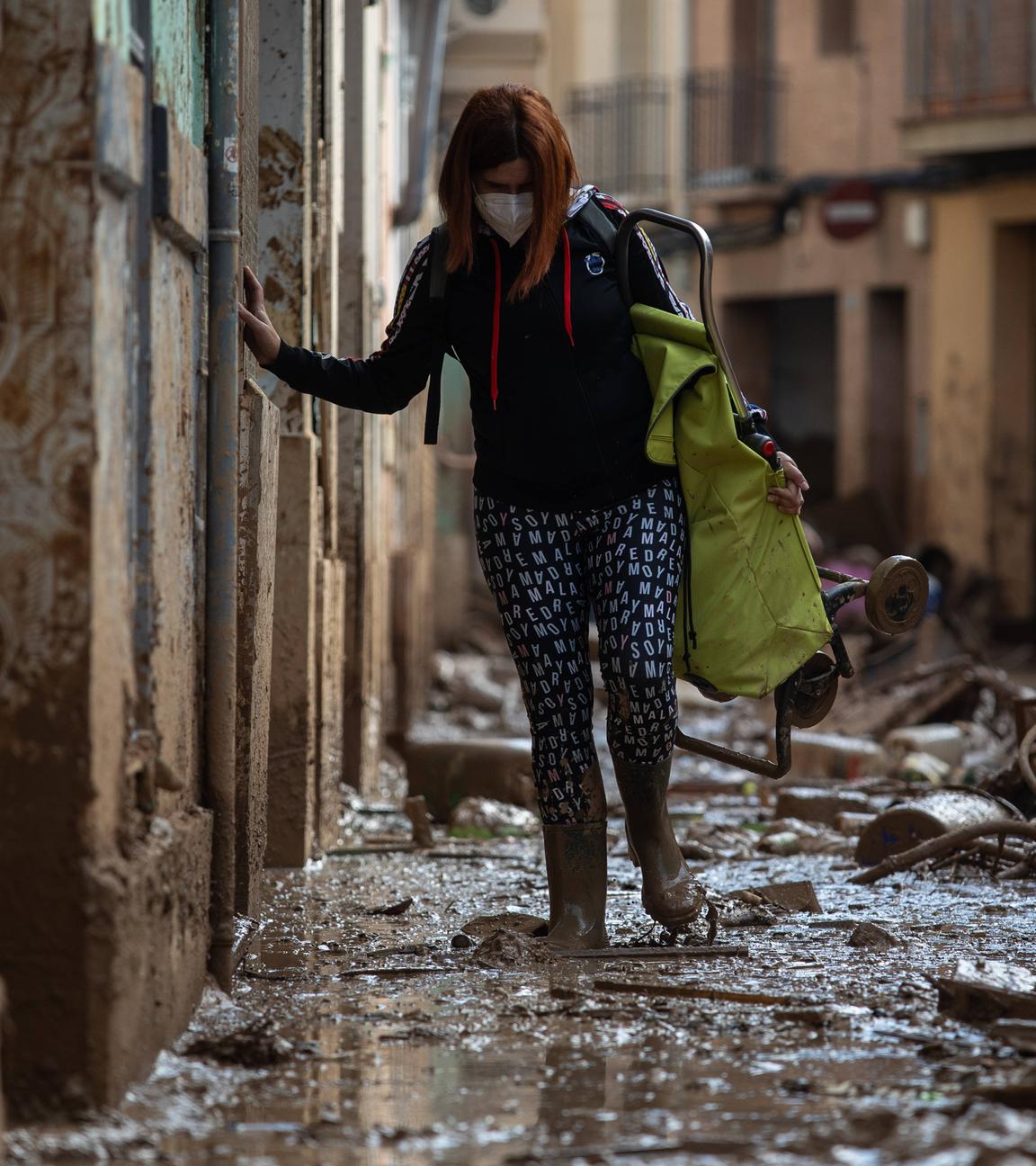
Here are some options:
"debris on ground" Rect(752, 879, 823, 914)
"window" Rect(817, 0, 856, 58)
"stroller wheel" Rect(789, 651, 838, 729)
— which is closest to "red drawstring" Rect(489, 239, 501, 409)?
"stroller wheel" Rect(789, 651, 838, 729)

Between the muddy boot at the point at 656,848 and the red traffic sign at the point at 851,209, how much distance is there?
17.0 metres

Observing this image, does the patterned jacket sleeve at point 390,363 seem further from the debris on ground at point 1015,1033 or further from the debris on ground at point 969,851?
the debris on ground at point 969,851

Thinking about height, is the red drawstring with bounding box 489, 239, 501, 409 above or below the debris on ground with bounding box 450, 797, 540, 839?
above

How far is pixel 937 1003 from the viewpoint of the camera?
3662mm

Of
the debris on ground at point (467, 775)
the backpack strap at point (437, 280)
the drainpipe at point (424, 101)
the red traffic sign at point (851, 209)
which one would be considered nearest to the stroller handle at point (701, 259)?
the backpack strap at point (437, 280)

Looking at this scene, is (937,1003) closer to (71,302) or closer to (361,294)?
(71,302)

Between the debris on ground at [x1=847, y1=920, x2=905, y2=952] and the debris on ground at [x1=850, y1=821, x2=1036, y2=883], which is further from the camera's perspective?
the debris on ground at [x1=850, y1=821, x2=1036, y2=883]

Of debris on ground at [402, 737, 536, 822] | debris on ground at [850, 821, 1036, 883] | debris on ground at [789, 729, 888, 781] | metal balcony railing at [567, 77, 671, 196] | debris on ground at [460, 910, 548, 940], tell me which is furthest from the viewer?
metal balcony railing at [567, 77, 671, 196]

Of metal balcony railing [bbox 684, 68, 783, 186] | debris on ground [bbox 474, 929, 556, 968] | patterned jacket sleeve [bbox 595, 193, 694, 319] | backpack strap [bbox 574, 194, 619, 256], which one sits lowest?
debris on ground [bbox 474, 929, 556, 968]

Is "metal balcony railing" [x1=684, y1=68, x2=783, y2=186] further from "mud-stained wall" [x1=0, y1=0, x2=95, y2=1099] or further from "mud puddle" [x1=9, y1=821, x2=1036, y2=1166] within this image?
"mud-stained wall" [x1=0, y1=0, x2=95, y2=1099]

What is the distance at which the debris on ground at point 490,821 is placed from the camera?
6.97 meters

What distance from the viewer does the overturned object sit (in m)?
5.77

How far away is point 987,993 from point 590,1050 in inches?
27.6

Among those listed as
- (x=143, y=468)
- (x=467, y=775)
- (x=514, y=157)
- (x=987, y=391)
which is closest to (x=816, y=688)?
(x=514, y=157)
